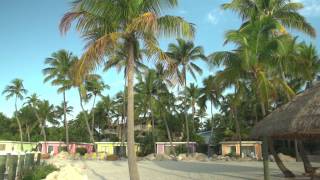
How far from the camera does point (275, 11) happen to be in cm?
2312

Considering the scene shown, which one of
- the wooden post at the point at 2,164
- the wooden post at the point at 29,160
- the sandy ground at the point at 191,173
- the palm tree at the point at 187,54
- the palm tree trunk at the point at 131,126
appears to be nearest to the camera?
the palm tree trunk at the point at 131,126

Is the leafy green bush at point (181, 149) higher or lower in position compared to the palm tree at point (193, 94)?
lower

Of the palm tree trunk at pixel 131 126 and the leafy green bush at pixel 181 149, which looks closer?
the palm tree trunk at pixel 131 126

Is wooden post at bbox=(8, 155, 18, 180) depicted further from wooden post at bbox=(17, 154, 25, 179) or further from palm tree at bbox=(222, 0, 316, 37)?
palm tree at bbox=(222, 0, 316, 37)

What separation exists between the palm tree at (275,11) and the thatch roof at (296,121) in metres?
7.26

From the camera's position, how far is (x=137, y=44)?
13.6 meters

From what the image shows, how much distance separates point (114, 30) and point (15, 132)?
74696 millimetres

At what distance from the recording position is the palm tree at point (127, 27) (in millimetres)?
12859

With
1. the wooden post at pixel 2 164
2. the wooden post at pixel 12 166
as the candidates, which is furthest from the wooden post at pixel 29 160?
the wooden post at pixel 2 164

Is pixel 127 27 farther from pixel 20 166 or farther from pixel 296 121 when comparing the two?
pixel 20 166

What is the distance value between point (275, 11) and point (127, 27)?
12.7 metres

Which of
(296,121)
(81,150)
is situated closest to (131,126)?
(296,121)

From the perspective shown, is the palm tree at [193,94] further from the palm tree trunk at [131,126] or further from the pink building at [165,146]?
the palm tree trunk at [131,126]

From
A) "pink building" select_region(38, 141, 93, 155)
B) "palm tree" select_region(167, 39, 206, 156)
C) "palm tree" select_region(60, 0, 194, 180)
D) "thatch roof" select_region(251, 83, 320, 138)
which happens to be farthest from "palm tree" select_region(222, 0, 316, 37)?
"pink building" select_region(38, 141, 93, 155)
